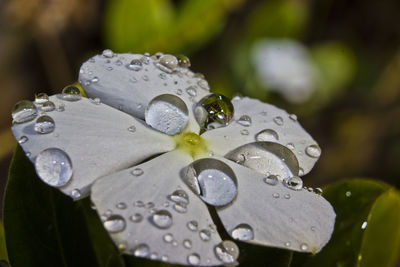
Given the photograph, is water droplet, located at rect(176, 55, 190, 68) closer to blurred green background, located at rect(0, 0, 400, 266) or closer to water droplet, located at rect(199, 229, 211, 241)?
water droplet, located at rect(199, 229, 211, 241)

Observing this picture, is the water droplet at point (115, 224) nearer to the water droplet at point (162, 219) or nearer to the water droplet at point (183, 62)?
the water droplet at point (162, 219)

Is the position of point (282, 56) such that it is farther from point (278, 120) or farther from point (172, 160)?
point (172, 160)

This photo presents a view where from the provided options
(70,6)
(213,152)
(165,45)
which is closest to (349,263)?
(213,152)

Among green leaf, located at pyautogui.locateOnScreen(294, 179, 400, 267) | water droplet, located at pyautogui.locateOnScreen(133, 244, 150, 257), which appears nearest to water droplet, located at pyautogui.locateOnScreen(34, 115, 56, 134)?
water droplet, located at pyautogui.locateOnScreen(133, 244, 150, 257)

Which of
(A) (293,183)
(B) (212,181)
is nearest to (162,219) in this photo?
(B) (212,181)

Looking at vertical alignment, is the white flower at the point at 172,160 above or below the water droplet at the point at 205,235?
above

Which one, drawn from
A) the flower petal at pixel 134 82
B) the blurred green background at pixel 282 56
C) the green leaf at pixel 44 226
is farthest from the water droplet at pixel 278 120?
the blurred green background at pixel 282 56

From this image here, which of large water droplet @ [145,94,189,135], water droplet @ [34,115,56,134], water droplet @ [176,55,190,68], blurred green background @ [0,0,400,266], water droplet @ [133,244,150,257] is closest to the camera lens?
water droplet @ [133,244,150,257]
